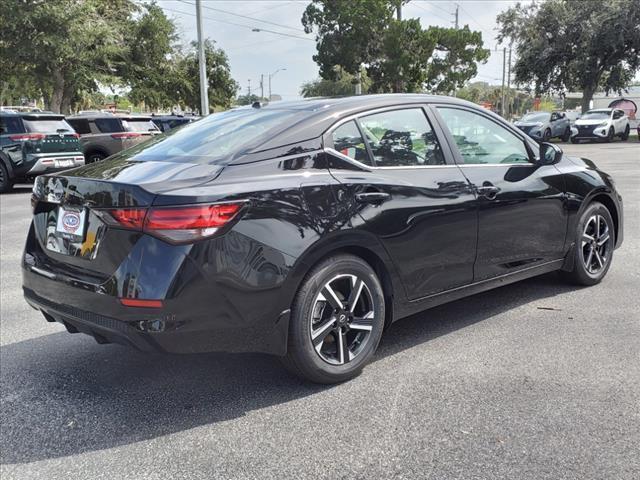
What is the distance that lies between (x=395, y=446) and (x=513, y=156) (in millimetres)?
2544

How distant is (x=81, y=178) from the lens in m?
3.19

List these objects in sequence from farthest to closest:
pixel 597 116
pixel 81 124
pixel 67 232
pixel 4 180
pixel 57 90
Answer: pixel 597 116
pixel 57 90
pixel 81 124
pixel 4 180
pixel 67 232

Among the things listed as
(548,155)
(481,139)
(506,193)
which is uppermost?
(481,139)

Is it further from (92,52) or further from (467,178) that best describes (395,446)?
(92,52)

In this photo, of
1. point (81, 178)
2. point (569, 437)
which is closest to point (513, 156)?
point (569, 437)

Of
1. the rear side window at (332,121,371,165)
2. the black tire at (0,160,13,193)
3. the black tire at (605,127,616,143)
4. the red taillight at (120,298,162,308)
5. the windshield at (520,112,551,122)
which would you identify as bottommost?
the black tire at (0,160,13,193)

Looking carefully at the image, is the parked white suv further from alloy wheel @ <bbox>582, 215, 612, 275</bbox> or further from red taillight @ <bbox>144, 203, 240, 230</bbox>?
red taillight @ <bbox>144, 203, 240, 230</bbox>

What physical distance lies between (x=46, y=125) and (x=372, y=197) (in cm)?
1259

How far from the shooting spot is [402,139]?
150 inches

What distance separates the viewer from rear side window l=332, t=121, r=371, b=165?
3496 millimetres

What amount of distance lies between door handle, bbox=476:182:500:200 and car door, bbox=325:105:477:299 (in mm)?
107

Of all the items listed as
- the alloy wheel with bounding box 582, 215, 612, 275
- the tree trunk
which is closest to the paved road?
the alloy wheel with bounding box 582, 215, 612, 275

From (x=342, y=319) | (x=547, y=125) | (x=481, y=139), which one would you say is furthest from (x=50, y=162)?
(x=547, y=125)

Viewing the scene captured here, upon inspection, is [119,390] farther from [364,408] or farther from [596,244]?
[596,244]
